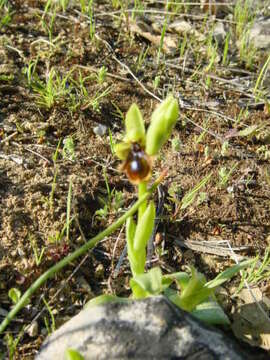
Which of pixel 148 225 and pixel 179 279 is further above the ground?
pixel 148 225

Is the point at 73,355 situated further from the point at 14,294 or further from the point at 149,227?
the point at 149,227

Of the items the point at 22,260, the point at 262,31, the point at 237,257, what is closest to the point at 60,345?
the point at 22,260

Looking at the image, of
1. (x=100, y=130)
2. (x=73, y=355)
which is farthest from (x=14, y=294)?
(x=100, y=130)

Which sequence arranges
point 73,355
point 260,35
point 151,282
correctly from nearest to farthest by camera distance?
point 73,355, point 151,282, point 260,35

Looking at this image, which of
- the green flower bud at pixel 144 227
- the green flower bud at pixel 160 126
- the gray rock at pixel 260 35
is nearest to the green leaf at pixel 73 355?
the green flower bud at pixel 144 227

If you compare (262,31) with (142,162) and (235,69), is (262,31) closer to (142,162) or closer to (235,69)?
(235,69)

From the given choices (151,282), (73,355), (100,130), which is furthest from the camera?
(100,130)
